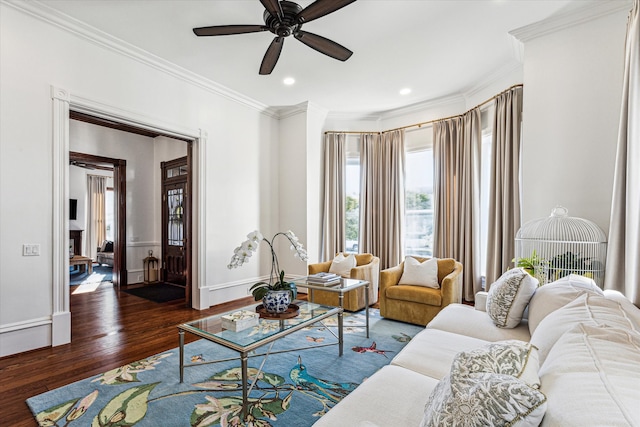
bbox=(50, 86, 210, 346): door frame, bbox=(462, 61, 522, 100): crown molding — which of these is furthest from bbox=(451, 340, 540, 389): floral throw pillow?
bbox=(462, 61, 522, 100): crown molding

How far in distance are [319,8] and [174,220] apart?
199 inches

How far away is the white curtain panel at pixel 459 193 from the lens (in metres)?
4.46

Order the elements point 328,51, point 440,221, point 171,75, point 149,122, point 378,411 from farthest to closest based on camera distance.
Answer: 1. point 440,221
2. point 171,75
3. point 149,122
4. point 328,51
5. point 378,411

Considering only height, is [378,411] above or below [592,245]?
below

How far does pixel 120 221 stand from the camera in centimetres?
595

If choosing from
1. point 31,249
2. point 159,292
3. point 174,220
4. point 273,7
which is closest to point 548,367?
point 273,7

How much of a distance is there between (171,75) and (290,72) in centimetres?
152

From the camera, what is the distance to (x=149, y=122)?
12.2ft

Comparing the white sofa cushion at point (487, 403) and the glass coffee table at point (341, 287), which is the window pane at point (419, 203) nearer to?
the glass coffee table at point (341, 287)

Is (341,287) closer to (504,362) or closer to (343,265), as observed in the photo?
(343,265)

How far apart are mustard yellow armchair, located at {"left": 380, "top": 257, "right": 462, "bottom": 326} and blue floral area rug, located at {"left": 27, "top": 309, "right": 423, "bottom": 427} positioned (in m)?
0.63

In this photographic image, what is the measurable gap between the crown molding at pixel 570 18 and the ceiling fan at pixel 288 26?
6.27 ft

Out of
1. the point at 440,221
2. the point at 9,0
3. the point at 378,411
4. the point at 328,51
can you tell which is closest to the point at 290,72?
the point at 328,51

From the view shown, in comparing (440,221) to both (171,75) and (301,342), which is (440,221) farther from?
(171,75)
